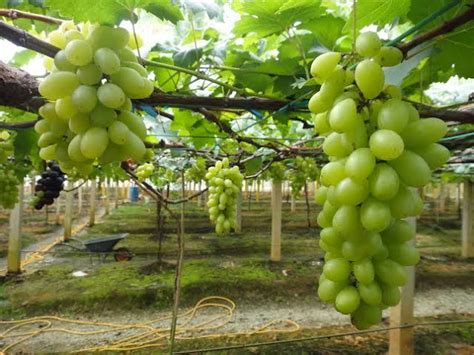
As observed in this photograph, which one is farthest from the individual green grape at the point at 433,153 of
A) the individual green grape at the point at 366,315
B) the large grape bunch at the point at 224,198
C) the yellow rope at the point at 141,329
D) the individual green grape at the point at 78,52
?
the yellow rope at the point at 141,329

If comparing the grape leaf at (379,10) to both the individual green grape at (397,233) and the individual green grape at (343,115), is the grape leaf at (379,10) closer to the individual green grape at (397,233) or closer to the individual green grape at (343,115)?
the individual green grape at (343,115)

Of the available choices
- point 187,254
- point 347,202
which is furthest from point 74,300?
point 347,202

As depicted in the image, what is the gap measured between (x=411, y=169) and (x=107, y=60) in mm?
594

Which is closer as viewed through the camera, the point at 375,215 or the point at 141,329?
the point at 375,215

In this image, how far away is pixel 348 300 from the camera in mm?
757

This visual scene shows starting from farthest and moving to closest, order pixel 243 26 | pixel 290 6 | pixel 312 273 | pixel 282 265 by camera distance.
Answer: pixel 282 265
pixel 312 273
pixel 243 26
pixel 290 6

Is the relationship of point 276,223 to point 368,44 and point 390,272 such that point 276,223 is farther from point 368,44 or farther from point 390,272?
point 368,44

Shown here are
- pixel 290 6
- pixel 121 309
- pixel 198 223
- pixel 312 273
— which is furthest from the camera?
pixel 198 223

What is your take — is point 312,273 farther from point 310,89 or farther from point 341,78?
point 341,78

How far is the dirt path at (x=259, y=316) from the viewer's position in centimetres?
406

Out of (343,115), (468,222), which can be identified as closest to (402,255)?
(343,115)

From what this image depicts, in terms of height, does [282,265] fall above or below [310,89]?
below

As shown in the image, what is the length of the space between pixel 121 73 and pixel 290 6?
0.58 metres

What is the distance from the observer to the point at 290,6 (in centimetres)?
107
